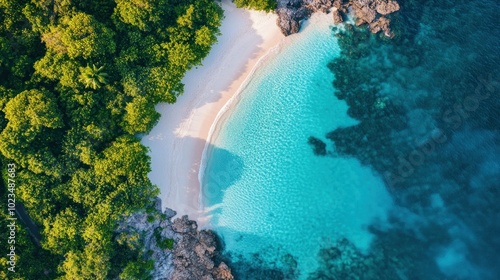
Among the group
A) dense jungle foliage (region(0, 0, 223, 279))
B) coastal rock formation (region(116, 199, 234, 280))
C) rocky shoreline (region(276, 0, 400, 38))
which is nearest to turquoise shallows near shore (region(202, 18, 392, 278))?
coastal rock formation (region(116, 199, 234, 280))

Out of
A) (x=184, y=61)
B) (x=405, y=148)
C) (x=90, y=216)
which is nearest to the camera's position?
(x=90, y=216)

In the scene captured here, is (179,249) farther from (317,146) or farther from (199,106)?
(317,146)

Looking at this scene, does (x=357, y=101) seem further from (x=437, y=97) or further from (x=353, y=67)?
(x=437, y=97)

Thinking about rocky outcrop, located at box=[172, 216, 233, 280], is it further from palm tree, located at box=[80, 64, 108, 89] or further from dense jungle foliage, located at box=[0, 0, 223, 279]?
palm tree, located at box=[80, 64, 108, 89]

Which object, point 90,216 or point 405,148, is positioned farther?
point 405,148

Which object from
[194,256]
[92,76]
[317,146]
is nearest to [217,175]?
[194,256]

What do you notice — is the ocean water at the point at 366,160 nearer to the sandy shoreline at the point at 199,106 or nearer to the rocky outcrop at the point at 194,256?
the sandy shoreline at the point at 199,106

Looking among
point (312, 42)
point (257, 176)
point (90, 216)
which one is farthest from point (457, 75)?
point (90, 216)

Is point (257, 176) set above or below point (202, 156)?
below
